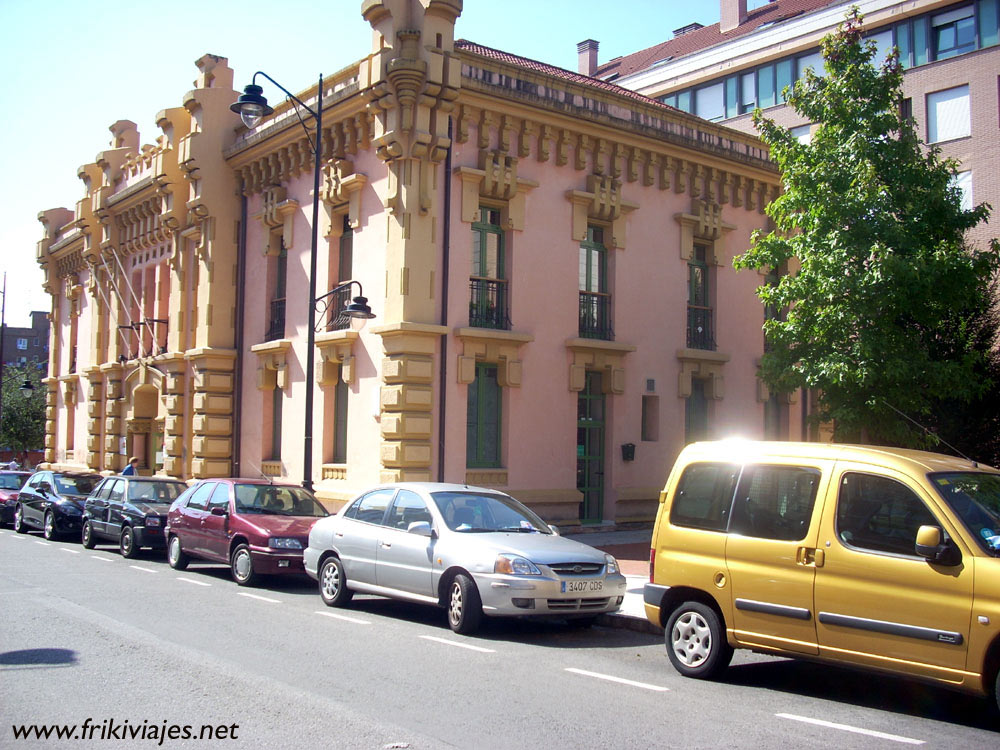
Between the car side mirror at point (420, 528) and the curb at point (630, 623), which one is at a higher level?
the car side mirror at point (420, 528)

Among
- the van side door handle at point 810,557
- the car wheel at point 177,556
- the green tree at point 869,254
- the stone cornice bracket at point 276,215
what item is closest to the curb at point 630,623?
the van side door handle at point 810,557

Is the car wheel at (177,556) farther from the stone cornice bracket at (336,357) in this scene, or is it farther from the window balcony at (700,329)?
the window balcony at (700,329)

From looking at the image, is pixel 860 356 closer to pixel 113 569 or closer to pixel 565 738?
pixel 565 738

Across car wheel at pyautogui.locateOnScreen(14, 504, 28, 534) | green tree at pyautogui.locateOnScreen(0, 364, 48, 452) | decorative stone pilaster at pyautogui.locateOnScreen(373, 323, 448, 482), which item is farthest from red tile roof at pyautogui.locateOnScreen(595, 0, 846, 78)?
green tree at pyautogui.locateOnScreen(0, 364, 48, 452)

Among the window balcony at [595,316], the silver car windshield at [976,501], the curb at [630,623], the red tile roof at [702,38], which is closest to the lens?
the silver car windshield at [976,501]

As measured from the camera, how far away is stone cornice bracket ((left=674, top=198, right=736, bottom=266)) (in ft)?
76.0

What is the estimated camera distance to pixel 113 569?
16125 mm

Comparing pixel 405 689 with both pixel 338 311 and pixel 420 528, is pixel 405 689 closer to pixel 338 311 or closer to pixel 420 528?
pixel 420 528

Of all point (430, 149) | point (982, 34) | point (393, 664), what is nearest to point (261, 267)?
point (430, 149)

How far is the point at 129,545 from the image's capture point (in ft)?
59.4

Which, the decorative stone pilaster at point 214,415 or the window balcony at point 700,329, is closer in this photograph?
the window balcony at point 700,329

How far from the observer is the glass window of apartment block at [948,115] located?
33.7 m

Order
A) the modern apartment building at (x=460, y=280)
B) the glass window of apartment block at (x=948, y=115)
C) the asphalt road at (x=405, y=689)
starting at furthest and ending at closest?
1. the glass window of apartment block at (x=948, y=115)
2. the modern apartment building at (x=460, y=280)
3. the asphalt road at (x=405, y=689)

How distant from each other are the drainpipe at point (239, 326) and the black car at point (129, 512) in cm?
485
